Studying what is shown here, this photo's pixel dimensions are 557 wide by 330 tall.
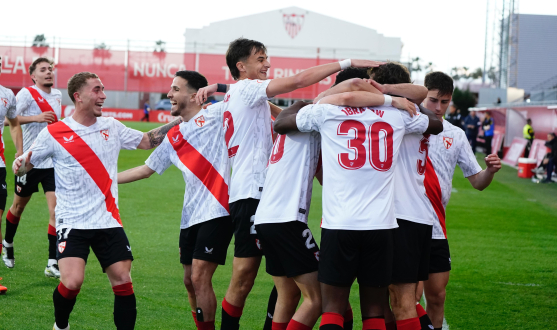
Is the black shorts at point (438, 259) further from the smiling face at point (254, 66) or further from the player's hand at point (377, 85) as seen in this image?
the smiling face at point (254, 66)

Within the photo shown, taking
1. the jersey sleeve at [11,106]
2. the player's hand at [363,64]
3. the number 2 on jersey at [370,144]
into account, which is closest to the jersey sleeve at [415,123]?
the number 2 on jersey at [370,144]

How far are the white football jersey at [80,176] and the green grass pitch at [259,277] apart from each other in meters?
1.13

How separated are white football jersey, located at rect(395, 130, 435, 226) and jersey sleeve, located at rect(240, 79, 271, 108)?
109 cm

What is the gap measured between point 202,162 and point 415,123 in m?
1.84

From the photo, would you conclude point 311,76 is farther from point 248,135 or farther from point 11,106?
point 11,106

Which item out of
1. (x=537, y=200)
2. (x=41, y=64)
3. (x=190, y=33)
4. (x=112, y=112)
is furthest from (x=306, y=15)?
(x=41, y=64)

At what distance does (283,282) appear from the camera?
4242 millimetres

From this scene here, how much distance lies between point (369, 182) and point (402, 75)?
98 cm

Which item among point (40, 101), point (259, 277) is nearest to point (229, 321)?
point (259, 277)

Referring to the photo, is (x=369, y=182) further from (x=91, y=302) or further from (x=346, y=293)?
(x=91, y=302)

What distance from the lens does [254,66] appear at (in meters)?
4.85

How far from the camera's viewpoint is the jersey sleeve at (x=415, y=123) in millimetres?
3900

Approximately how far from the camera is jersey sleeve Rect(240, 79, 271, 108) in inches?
176

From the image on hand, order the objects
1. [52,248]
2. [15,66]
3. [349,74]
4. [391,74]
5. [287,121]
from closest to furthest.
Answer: [287,121] < [391,74] < [349,74] < [52,248] < [15,66]
